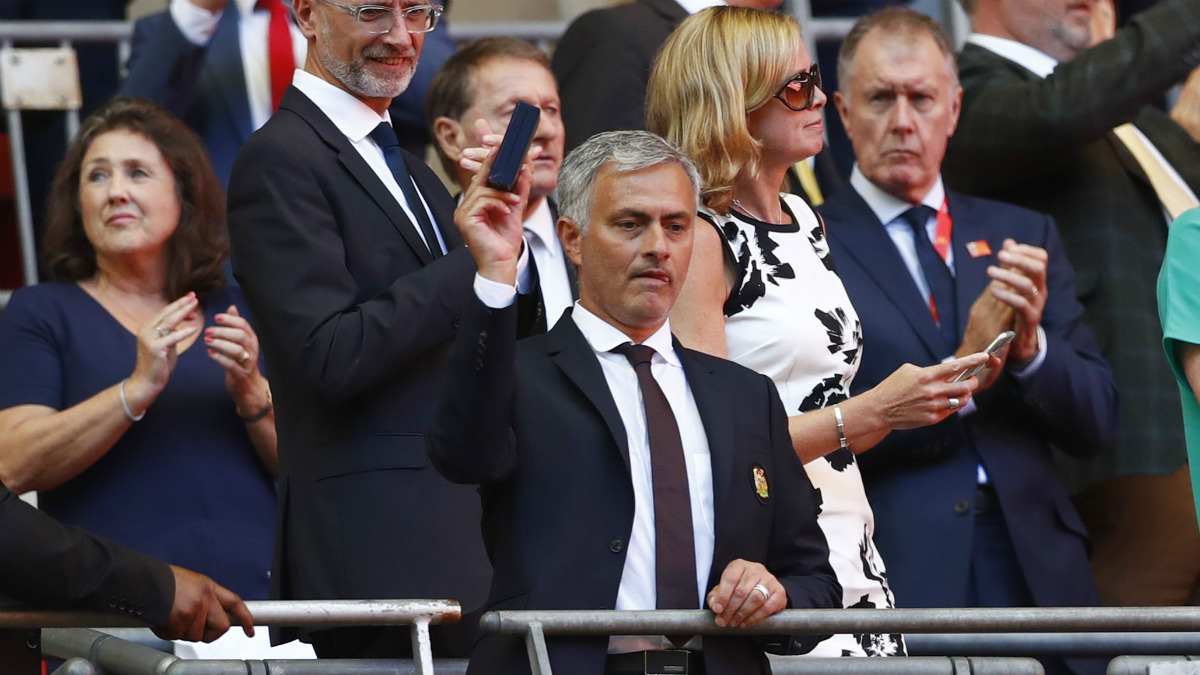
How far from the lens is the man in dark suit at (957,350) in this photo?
4680 mm

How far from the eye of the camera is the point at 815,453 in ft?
12.9

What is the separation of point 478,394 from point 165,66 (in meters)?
2.88

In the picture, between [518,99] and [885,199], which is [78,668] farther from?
[885,199]

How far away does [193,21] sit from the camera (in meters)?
5.54

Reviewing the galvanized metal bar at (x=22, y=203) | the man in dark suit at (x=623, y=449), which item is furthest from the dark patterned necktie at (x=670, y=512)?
the galvanized metal bar at (x=22, y=203)

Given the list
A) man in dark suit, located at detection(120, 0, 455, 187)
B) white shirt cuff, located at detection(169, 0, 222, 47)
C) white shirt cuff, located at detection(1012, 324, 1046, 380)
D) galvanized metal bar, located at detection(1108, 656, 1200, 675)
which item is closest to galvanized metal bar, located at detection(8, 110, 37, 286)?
man in dark suit, located at detection(120, 0, 455, 187)

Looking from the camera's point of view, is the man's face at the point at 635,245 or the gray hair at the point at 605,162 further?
the gray hair at the point at 605,162

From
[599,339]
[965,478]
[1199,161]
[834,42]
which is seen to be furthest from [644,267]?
[834,42]

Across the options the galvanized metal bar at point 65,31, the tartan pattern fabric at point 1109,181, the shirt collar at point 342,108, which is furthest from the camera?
the galvanized metal bar at point 65,31

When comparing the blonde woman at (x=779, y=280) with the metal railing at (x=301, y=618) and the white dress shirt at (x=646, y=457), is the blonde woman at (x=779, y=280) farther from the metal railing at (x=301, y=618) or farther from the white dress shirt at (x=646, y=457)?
the metal railing at (x=301, y=618)

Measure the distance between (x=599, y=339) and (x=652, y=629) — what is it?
24.6 inches

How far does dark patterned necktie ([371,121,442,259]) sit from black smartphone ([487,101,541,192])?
606 millimetres

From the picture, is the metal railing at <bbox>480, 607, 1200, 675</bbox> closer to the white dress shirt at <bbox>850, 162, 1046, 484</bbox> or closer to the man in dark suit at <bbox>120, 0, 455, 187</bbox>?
the white dress shirt at <bbox>850, 162, 1046, 484</bbox>

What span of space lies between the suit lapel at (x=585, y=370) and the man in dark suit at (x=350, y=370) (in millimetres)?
232
